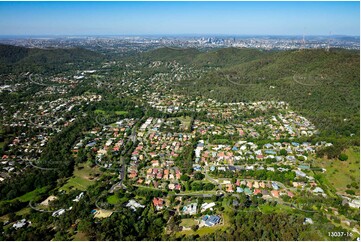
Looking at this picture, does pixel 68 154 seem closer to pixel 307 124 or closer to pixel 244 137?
pixel 244 137

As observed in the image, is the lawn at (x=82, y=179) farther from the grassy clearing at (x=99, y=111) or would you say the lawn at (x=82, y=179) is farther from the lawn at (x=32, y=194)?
the grassy clearing at (x=99, y=111)

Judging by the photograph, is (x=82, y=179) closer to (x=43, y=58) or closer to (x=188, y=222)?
(x=188, y=222)

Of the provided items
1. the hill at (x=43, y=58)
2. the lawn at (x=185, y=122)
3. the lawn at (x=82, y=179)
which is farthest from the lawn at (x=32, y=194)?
the hill at (x=43, y=58)

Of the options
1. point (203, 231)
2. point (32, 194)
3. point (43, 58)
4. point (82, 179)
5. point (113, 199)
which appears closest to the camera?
point (203, 231)

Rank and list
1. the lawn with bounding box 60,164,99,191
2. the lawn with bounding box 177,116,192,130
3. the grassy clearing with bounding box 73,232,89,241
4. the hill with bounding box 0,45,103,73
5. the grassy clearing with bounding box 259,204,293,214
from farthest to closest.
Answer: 1. the hill with bounding box 0,45,103,73
2. the lawn with bounding box 177,116,192,130
3. the lawn with bounding box 60,164,99,191
4. the grassy clearing with bounding box 259,204,293,214
5. the grassy clearing with bounding box 73,232,89,241

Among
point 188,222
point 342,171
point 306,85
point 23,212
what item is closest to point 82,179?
point 23,212

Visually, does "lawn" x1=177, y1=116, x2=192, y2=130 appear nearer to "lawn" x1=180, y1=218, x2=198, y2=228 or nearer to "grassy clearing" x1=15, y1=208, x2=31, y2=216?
"lawn" x1=180, y1=218, x2=198, y2=228

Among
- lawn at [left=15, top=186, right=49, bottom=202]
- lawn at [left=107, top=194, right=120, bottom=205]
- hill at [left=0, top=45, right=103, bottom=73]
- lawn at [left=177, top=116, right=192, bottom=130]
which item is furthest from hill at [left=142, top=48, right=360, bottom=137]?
hill at [left=0, top=45, right=103, bottom=73]
